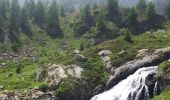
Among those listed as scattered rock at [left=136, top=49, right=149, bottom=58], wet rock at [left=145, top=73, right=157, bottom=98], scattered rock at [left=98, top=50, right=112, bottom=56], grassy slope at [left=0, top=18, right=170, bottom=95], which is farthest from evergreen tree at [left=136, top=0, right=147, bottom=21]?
wet rock at [left=145, top=73, right=157, bottom=98]

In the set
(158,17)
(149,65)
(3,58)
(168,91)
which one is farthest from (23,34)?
(168,91)

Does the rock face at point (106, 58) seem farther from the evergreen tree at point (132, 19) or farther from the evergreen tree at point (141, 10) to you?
the evergreen tree at point (141, 10)

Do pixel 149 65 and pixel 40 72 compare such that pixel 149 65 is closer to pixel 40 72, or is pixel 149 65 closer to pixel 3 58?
pixel 40 72

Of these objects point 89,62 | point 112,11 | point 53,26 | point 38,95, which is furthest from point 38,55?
point 112,11

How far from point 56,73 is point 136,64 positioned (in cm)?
1907

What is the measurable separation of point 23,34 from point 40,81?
74359mm

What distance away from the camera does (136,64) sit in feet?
324

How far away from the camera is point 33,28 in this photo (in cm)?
18375

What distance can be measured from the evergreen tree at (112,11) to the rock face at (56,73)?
80.1 m

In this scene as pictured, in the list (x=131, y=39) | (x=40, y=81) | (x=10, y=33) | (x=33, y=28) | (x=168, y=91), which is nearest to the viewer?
(x=168, y=91)

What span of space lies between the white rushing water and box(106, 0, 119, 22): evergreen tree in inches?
3345

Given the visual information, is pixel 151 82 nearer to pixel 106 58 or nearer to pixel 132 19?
pixel 106 58

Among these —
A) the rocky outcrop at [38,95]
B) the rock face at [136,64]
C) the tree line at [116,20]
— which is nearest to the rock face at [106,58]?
the rock face at [136,64]

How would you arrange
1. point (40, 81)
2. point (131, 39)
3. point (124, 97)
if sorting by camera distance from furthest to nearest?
point (131, 39) < point (40, 81) < point (124, 97)
